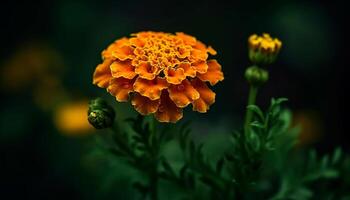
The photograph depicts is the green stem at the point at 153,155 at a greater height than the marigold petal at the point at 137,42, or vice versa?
the marigold petal at the point at 137,42

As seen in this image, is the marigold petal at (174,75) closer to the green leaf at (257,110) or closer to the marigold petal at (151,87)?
the marigold petal at (151,87)

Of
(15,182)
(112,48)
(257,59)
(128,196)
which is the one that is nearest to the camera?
(112,48)

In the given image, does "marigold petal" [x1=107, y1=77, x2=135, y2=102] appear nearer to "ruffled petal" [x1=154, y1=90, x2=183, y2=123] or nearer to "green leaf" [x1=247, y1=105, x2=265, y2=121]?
"ruffled petal" [x1=154, y1=90, x2=183, y2=123]

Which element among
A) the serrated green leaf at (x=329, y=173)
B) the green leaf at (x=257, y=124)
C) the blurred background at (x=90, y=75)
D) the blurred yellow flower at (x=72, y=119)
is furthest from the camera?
the blurred background at (x=90, y=75)

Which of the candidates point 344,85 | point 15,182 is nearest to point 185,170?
point 15,182

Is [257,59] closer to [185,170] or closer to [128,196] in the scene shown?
[185,170]

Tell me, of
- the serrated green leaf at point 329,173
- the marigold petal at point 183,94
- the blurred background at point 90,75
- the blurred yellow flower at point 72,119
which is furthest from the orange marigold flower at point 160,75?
the blurred yellow flower at point 72,119
